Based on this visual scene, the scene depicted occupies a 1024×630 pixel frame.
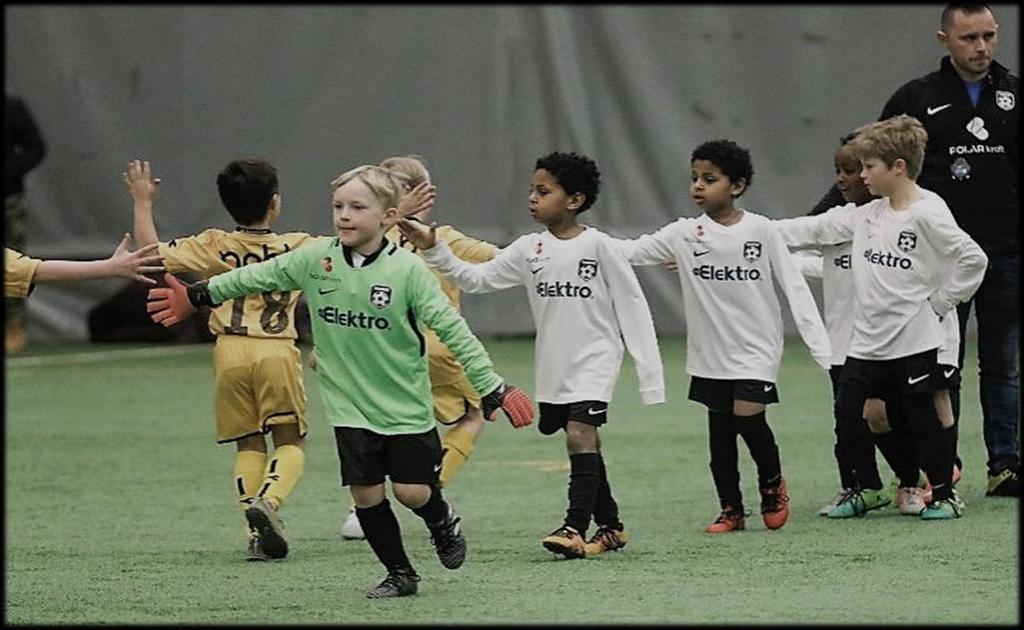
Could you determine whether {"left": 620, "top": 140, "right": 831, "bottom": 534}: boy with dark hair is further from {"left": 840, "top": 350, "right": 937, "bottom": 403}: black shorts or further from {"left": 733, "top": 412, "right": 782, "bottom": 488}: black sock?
{"left": 840, "top": 350, "right": 937, "bottom": 403}: black shorts

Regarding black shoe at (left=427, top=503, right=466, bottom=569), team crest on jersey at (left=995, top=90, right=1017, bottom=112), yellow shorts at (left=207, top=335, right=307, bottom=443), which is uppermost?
team crest on jersey at (left=995, top=90, right=1017, bottom=112)

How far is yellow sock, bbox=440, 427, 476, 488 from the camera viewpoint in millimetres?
8297

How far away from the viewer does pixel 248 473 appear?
776cm

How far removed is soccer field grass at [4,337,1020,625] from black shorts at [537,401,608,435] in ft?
1.50

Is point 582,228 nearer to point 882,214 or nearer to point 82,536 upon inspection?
point 882,214

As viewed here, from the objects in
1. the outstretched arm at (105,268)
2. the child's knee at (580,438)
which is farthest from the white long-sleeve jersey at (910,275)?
the outstretched arm at (105,268)

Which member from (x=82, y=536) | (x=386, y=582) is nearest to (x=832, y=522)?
(x=386, y=582)

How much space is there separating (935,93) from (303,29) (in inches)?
377

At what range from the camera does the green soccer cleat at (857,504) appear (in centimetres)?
823

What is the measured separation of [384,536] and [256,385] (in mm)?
1344

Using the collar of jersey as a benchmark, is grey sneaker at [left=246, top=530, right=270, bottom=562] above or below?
below

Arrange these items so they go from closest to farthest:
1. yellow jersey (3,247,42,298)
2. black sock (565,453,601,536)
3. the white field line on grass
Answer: yellow jersey (3,247,42,298) < black sock (565,453,601,536) < the white field line on grass

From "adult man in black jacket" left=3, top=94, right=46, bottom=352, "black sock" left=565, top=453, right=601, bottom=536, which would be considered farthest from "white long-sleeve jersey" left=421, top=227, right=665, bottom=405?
"adult man in black jacket" left=3, top=94, right=46, bottom=352

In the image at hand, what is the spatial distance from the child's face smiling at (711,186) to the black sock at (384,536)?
6.63ft
